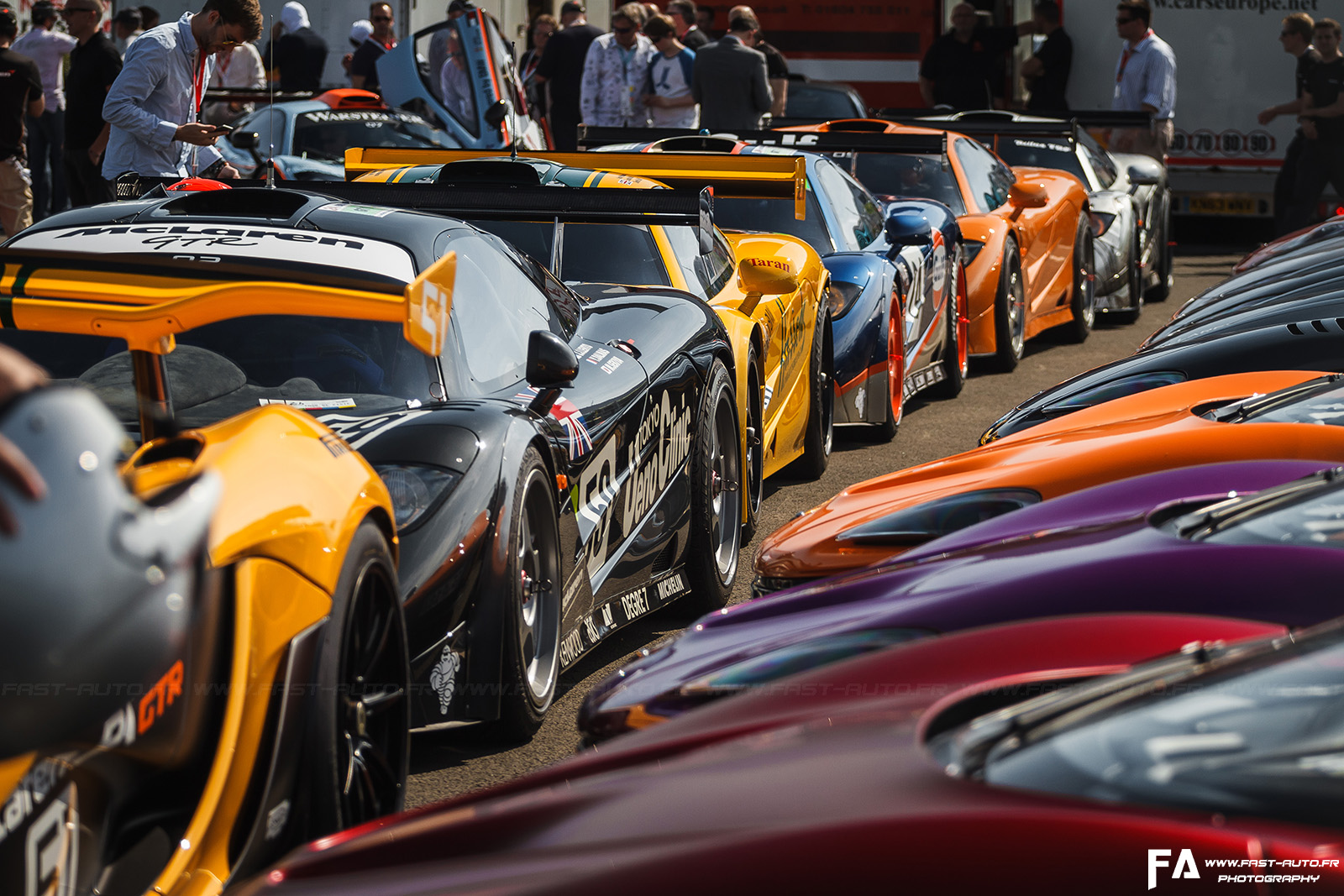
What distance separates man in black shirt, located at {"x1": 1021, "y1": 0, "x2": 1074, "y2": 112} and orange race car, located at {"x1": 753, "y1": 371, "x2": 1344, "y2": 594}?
1388cm

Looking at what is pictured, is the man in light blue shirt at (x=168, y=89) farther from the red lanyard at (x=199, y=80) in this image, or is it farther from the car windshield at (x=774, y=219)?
the car windshield at (x=774, y=219)

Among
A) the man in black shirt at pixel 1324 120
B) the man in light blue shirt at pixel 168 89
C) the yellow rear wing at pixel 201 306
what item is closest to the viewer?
the yellow rear wing at pixel 201 306

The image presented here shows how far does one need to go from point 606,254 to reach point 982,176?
5006mm

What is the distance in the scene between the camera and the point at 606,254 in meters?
6.41

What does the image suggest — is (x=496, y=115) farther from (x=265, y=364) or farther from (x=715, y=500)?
(x=265, y=364)

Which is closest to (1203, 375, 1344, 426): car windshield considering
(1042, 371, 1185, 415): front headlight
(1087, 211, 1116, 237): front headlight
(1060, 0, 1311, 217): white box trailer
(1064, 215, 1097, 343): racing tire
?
(1042, 371, 1185, 415): front headlight

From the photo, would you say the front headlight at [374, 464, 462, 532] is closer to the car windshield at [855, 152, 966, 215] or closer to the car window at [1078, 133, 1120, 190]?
the car windshield at [855, 152, 966, 215]

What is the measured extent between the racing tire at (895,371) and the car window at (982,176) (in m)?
2.28

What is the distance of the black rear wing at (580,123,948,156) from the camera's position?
9953mm

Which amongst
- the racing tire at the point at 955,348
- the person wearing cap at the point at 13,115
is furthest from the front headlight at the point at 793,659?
the person wearing cap at the point at 13,115

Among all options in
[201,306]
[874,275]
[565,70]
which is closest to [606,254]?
[874,275]

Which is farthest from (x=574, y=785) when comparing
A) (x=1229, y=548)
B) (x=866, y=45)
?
(x=866, y=45)

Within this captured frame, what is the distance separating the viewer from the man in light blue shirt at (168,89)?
7348mm

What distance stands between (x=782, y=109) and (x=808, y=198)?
8.10m
